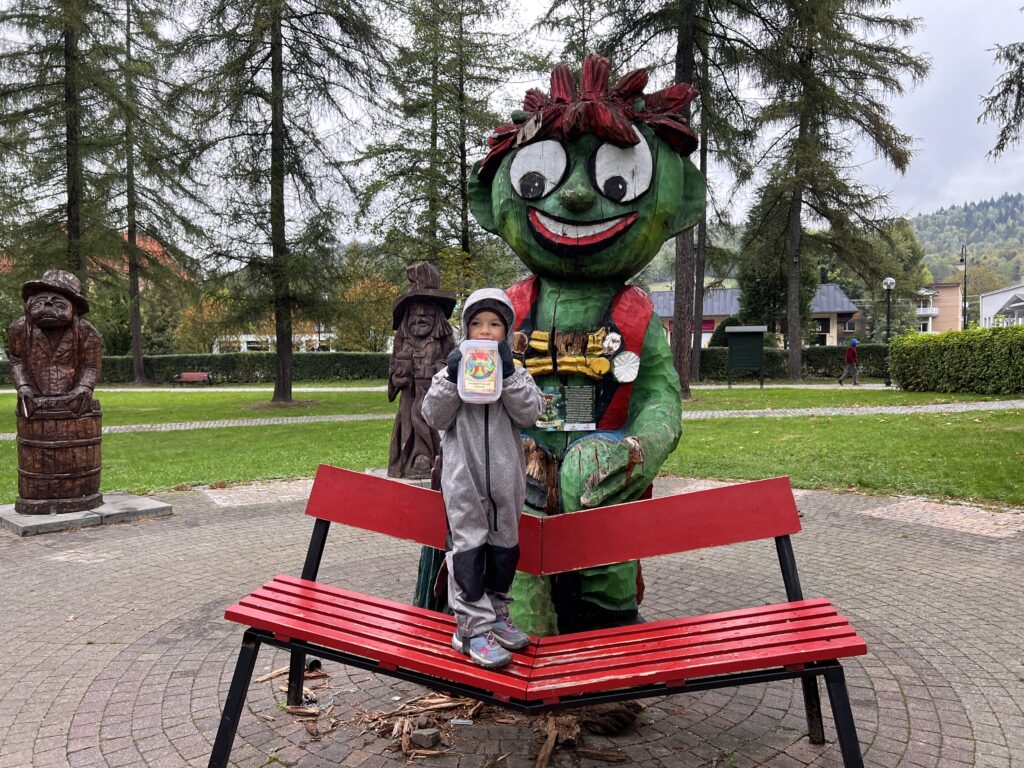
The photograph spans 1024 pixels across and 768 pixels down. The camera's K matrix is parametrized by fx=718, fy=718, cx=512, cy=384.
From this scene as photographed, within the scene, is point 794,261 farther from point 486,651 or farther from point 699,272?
point 486,651

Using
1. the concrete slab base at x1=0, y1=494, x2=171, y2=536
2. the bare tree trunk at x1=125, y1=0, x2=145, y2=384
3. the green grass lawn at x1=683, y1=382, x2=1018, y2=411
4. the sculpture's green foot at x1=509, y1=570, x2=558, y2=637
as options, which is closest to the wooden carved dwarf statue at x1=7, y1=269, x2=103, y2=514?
the concrete slab base at x1=0, y1=494, x2=171, y2=536

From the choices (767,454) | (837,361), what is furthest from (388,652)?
(837,361)

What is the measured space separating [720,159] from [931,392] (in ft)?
26.9

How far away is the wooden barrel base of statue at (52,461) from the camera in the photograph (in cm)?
658

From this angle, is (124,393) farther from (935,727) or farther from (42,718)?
(935,727)

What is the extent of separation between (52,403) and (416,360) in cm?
342

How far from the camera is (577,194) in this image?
2906mm

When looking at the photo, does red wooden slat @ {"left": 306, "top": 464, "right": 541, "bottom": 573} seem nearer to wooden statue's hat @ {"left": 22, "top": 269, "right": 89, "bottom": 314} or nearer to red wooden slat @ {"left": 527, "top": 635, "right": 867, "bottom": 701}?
red wooden slat @ {"left": 527, "top": 635, "right": 867, "bottom": 701}

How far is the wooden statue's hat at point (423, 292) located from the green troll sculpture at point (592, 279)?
4552mm

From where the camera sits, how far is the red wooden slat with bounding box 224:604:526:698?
2.20 metres

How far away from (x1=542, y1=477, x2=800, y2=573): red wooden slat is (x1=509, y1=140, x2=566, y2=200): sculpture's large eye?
135cm

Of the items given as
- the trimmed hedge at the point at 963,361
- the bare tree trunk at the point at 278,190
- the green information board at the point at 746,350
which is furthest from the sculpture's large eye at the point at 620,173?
the green information board at the point at 746,350

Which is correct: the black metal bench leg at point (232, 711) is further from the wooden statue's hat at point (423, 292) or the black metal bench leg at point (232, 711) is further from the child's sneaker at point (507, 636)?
the wooden statue's hat at point (423, 292)

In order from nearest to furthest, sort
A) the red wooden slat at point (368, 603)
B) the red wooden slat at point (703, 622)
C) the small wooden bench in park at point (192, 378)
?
the red wooden slat at point (703, 622), the red wooden slat at point (368, 603), the small wooden bench in park at point (192, 378)
